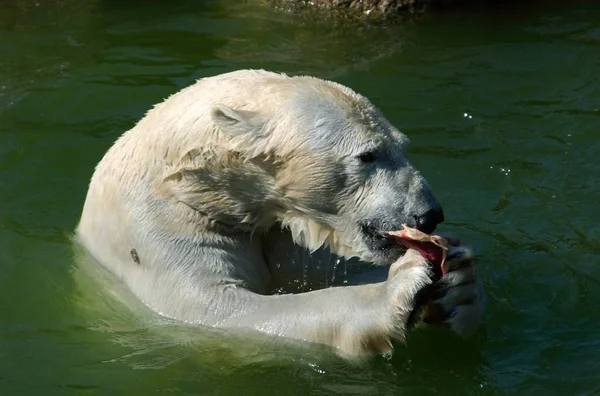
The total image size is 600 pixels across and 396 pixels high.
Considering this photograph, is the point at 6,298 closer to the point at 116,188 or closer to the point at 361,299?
the point at 116,188

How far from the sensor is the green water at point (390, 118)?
17.0ft

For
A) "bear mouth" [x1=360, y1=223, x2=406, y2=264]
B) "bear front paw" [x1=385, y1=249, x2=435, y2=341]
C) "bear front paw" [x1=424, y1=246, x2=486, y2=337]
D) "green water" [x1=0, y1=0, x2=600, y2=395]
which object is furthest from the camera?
"green water" [x1=0, y1=0, x2=600, y2=395]

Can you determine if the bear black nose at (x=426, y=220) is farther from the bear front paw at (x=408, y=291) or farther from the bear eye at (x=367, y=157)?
the bear eye at (x=367, y=157)

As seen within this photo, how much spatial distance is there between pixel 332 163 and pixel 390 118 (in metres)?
3.43

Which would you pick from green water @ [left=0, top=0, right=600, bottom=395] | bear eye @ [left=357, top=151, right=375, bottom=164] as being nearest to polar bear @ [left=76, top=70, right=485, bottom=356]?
bear eye @ [left=357, top=151, right=375, bottom=164]

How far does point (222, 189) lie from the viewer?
202 inches

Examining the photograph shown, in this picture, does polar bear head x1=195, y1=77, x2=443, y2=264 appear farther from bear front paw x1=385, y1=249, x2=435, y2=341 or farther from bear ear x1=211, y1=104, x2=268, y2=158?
bear front paw x1=385, y1=249, x2=435, y2=341

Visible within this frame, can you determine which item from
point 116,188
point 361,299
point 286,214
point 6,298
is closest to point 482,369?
point 361,299

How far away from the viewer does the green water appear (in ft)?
17.0

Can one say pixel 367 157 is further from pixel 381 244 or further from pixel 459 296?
pixel 459 296

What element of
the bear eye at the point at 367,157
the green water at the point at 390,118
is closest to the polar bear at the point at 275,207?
the bear eye at the point at 367,157

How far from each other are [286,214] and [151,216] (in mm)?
691

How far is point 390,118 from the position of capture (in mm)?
8305

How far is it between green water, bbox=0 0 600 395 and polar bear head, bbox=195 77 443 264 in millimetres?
701
